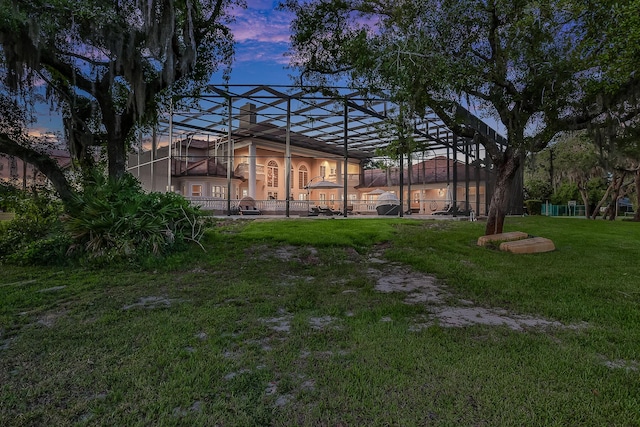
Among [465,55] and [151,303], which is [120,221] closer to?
[151,303]

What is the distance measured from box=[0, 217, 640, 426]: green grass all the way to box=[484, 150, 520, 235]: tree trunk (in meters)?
3.74

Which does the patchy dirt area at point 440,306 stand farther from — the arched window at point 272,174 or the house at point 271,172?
the arched window at point 272,174

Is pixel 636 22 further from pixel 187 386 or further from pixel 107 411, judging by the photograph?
pixel 107 411

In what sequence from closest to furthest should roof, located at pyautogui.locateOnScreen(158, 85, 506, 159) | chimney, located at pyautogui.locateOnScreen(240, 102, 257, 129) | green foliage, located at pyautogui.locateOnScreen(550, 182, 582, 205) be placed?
1. roof, located at pyautogui.locateOnScreen(158, 85, 506, 159)
2. chimney, located at pyautogui.locateOnScreen(240, 102, 257, 129)
3. green foliage, located at pyautogui.locateOnScreen(550, 182, 582, 205)

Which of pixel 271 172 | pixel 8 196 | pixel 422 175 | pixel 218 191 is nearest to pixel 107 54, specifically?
pixel 8 196

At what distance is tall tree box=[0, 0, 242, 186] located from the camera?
5430 millimetres

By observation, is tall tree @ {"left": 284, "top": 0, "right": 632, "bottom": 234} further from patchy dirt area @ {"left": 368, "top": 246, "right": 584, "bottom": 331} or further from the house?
the house

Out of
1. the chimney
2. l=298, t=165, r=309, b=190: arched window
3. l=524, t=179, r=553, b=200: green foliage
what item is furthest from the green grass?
l=524, t=179, r=553, b=200: green foliage

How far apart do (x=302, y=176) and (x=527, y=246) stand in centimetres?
1878

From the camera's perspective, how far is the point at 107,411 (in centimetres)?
199

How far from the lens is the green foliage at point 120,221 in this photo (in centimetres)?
651

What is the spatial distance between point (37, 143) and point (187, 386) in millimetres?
7804

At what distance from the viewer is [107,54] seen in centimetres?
667

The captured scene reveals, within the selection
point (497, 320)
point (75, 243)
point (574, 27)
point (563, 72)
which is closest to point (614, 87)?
point (563, 72)
